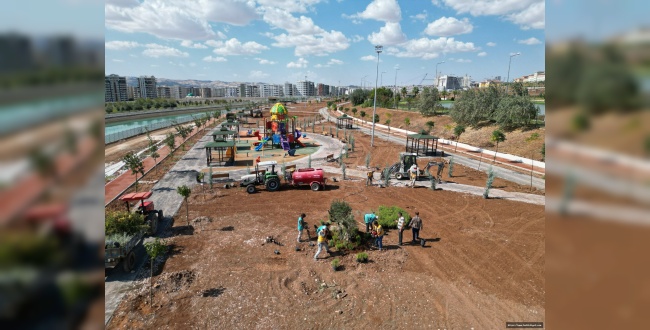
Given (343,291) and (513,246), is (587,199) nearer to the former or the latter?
(343,291)

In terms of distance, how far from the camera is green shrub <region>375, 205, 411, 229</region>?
45.6 feet

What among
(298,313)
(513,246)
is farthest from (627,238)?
(513,246)

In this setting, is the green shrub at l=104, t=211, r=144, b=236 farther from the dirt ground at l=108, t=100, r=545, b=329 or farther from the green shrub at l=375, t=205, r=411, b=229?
the green shrub at l=375, t=205, r=411, b=229

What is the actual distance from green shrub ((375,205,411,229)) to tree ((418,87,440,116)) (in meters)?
37.9

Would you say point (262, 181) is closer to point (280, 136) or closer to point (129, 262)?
point (129, 262)

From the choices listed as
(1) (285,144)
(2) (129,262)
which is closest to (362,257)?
(2) (129,262)

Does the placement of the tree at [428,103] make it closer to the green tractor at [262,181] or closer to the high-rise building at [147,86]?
the green tractor at [262,181]

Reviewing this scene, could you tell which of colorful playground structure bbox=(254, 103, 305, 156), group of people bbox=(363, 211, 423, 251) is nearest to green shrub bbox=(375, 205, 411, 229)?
group of people bbox=(363, 211, 423, 251)

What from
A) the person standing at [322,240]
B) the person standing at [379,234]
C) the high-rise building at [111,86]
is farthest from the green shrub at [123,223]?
the person standing at [379,234]

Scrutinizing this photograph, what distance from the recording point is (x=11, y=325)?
3.22 feet

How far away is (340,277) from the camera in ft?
33.4

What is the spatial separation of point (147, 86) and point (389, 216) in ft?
517

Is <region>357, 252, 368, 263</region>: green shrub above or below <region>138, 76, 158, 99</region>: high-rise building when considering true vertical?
below

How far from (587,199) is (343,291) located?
905 cm
